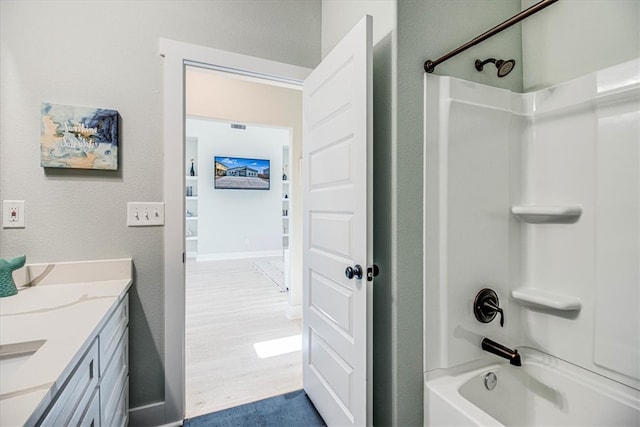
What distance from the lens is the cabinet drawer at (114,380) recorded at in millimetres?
1120

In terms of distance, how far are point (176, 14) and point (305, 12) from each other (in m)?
0.81

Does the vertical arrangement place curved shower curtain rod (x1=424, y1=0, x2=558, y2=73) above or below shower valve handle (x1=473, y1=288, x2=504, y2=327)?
above

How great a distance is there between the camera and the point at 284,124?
11.6 feet

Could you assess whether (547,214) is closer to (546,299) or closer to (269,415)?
(546,299)

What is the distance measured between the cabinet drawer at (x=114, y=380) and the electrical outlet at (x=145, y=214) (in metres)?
0.57

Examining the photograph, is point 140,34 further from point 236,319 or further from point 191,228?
point 191,228

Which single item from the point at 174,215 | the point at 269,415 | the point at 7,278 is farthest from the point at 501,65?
the point at 7,278

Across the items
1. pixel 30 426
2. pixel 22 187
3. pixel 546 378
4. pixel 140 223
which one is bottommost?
pixel 546 378

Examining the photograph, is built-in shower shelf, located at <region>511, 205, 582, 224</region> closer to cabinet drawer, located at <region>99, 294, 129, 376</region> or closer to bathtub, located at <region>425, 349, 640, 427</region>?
bathtub, located at <region>425, 349, 640, 427</region>

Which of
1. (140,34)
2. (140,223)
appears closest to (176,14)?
(140,34)

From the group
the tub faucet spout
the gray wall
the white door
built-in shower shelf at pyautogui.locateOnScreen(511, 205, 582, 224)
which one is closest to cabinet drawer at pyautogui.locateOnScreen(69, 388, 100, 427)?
the gray wall

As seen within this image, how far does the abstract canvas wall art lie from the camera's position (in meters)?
1.46

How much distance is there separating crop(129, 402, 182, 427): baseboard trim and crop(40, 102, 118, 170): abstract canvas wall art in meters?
1.31

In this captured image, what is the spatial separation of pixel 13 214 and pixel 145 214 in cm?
56
